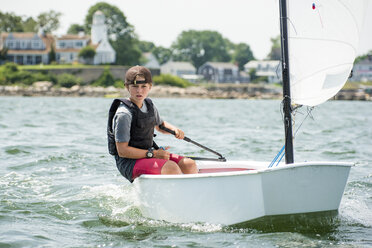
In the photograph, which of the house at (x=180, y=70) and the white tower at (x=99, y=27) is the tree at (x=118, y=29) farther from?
the house at (x=180, y=70)

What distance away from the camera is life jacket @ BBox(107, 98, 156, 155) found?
541 centimetres

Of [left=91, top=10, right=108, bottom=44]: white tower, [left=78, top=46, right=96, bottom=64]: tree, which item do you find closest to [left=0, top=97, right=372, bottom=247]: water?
[left=78, top=46, right=96, bottom=64]: tree

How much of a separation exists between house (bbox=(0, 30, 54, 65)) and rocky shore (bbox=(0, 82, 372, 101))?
12.1 meters

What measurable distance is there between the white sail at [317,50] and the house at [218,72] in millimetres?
96014

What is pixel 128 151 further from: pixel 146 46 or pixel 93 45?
pixel 146 46

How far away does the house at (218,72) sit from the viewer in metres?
102

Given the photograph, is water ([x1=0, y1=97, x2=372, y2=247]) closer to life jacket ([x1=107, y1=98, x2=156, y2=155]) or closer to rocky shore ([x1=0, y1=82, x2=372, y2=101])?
life jacket ([x1=107, y1=98, x2=156, y2=155])

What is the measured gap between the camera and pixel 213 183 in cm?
506

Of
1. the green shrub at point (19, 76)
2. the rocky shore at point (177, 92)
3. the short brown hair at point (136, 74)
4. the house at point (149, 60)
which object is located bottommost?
the rocky shore at point (177, 92)

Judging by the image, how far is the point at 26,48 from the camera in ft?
243

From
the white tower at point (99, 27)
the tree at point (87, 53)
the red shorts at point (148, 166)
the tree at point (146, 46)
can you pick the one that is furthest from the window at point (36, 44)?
the red shorts at point (148, 166)

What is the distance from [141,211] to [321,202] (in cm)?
192

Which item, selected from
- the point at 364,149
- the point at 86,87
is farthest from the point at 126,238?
the point at 86,87

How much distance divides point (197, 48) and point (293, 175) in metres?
112
